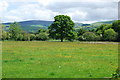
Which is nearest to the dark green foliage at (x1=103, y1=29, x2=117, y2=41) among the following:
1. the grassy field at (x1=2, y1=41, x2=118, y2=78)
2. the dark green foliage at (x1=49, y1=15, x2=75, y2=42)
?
the dark green foliage at (x1=49, y1=15, x2=75, y2=42)

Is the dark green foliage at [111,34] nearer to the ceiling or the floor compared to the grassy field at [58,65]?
nearer to the ceiling

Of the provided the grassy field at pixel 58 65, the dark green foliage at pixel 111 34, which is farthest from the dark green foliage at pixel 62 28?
the grassy field at pixel 58 65

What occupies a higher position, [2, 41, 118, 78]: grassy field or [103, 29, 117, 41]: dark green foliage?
[103, 29, 117, 41]: dark green foliage

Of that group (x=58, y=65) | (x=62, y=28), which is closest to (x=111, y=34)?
(x=62, y=28)

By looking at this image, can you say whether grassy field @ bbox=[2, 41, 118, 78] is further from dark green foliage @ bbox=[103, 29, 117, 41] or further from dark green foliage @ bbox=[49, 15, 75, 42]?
dark green foliage @ bbox=[103, 29, 117, 41]

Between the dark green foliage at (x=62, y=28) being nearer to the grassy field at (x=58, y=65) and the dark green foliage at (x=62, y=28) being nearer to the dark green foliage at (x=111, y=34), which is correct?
the dark green foliage at (x=111, y=34)

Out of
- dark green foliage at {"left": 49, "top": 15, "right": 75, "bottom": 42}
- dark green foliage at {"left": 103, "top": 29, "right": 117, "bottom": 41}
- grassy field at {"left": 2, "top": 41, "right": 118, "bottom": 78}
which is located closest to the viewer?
grassy field at {"left": 2, "top": 41, "right": 118, "bottom": 78}

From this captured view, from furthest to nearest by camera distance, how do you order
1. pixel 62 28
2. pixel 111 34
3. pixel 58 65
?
pixel 111 34 < pixel 62 28 < pixel 58 65

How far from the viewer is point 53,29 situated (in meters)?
83.5

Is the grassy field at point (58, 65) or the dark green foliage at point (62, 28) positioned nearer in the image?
the grassy field at point (58, 65)

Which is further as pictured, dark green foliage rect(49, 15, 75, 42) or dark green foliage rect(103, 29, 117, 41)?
dark green foliage rect(103, 29, 117, 41)

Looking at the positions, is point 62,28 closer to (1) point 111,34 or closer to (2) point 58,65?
(1) point 111,34

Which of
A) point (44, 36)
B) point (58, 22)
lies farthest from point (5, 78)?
point (44, 36)

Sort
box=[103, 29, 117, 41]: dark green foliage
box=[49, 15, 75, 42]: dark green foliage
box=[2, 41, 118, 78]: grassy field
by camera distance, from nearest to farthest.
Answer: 1. box=[2, 41, 118, 78]: grassy field
2. box=[49, 15, 75, 42]: dark green foliage
3. box=[103, 29, 117, 41]: dark green foliage
